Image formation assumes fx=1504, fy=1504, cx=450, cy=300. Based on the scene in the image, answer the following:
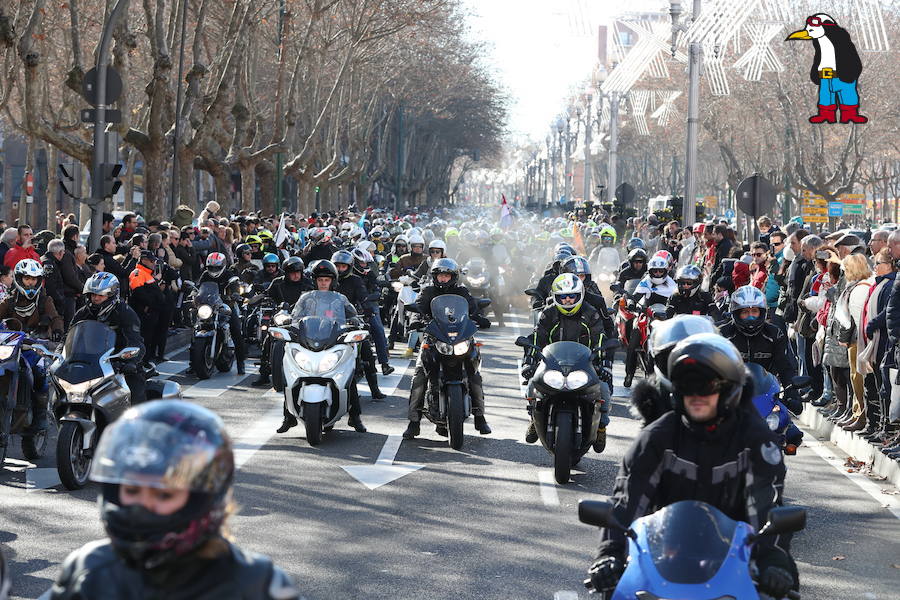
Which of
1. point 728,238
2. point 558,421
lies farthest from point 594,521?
point 728,238

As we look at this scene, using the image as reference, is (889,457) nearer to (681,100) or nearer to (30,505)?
(30,505)

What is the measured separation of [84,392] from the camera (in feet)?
33.1

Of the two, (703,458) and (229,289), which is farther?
(229,289)

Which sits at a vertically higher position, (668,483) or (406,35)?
(406,35)

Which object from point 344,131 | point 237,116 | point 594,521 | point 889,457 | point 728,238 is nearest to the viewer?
point 594,521

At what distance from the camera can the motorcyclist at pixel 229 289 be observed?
17.5 metres

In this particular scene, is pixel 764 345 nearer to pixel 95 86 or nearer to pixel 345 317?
pixel 345 317

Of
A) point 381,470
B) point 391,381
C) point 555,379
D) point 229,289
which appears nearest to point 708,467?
point 555,379

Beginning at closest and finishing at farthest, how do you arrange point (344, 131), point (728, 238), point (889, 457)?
1. point (889, 457)
2. point (728, 238)
3. point (344, 131)

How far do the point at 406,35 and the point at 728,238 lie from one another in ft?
106

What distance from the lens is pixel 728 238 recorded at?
20.9m

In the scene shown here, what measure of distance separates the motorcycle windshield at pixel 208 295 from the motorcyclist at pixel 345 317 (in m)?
3.85

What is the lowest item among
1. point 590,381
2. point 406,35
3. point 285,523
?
point 285,523

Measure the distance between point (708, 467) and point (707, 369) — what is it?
400 millimetres
